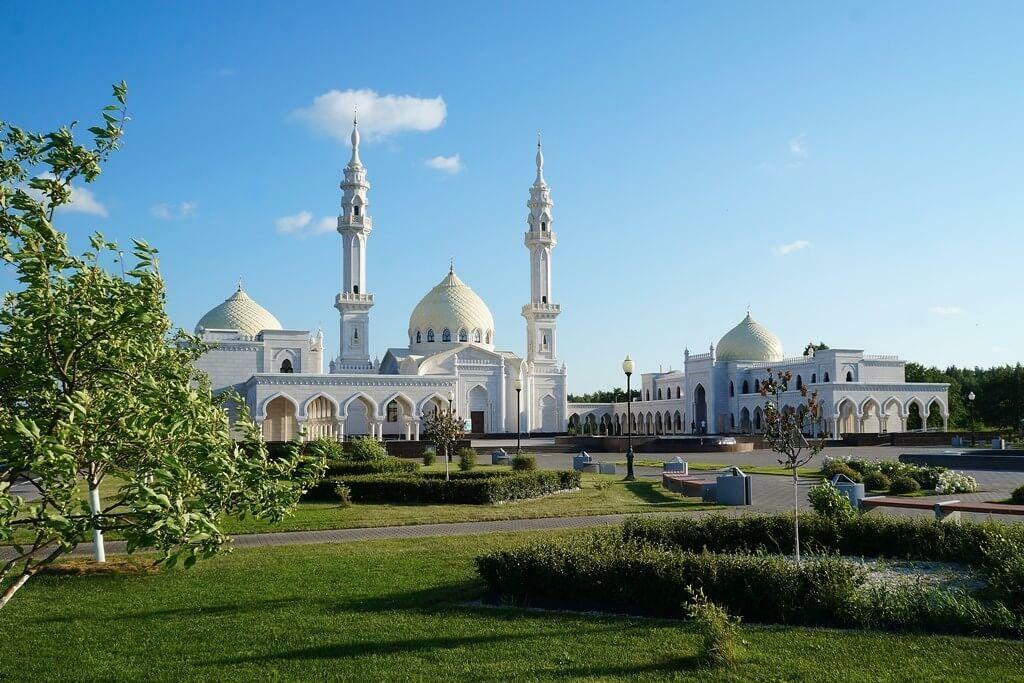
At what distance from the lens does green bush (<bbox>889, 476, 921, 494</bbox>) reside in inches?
779

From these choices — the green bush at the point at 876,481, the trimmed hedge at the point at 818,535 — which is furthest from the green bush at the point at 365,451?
the trimmed hedge at the point at 818,535

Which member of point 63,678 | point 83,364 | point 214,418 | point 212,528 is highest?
point 83,364

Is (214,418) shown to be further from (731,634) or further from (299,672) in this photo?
(731,634)

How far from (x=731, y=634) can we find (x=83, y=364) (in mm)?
5347

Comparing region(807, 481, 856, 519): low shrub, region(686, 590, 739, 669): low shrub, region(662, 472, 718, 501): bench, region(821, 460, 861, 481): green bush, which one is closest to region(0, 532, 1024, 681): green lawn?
region(686, 590, 739, 669): low shrub

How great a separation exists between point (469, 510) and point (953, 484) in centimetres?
1123

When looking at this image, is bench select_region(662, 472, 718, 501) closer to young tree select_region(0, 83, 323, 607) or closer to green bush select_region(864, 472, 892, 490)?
green bush select_region(864, 472, 892, 490)

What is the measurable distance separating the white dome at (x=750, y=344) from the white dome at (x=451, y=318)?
18.3 metres

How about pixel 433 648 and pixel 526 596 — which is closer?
pixel 433 648

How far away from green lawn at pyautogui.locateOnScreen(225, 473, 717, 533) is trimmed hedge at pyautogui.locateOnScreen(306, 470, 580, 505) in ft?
1.22

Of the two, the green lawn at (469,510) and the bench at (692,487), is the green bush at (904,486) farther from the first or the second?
the green lawn at (469,510)

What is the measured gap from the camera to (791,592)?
8109 mm

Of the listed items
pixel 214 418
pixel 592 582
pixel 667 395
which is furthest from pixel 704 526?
pixel 667 395

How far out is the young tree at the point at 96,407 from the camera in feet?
17.1
